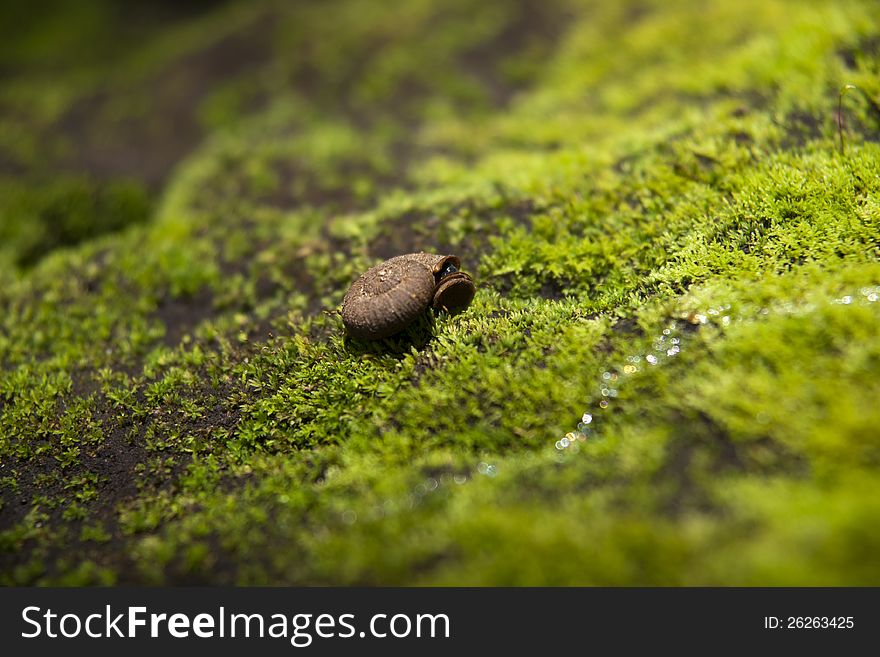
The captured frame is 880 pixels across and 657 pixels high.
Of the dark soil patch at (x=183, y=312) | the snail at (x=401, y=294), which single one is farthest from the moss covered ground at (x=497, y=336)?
the snail at (x=401, y=294)

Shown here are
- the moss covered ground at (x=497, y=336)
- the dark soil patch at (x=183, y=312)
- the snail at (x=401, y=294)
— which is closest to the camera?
the moss covered ground at (x=497, y=336)

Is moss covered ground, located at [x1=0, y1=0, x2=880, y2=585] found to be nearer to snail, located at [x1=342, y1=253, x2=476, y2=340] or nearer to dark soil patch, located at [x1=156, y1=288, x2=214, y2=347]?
dark soil patch, located at [x1=156, y1=288, x2=214, y2=347]

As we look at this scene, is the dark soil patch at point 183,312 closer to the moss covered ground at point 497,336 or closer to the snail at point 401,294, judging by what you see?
the moss covered ground at point 497,336

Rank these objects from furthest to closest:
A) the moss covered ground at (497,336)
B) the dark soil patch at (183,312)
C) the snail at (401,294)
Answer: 1. the dark soil patch at (183,312)
2. the snail at (401,294)
3. the moss covered ground at (497,336)

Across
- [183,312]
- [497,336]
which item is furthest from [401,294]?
[183,312]

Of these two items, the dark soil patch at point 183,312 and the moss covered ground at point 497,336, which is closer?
the moss covered ground at point 497,336
